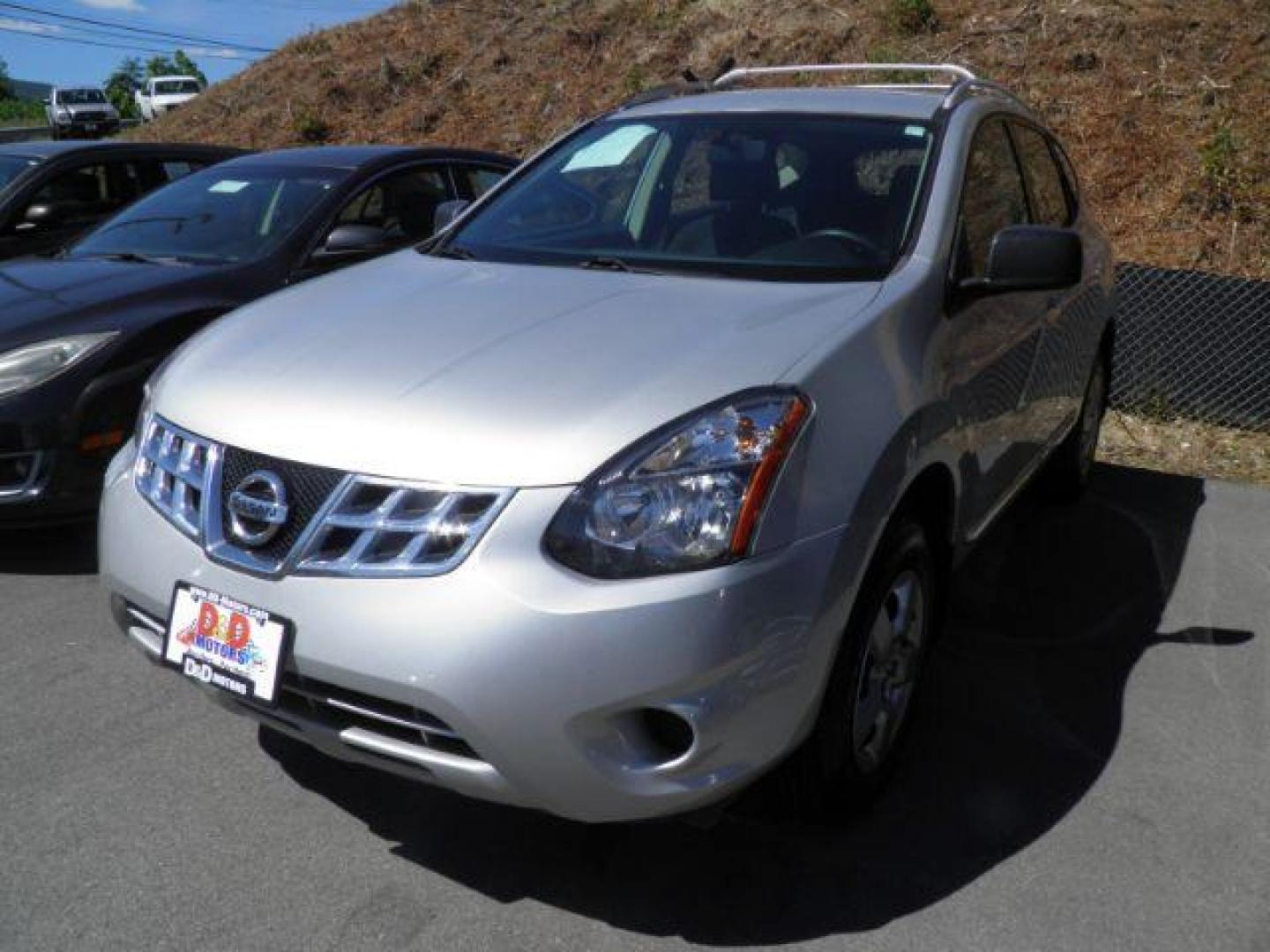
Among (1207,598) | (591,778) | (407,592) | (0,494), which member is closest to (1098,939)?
(591,778)

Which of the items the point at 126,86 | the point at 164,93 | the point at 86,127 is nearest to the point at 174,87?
the point at 164,93

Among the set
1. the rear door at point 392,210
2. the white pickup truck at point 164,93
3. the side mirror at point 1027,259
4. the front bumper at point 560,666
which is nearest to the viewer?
the front bumper at point 560,666

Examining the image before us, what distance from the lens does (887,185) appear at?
11.7 ft

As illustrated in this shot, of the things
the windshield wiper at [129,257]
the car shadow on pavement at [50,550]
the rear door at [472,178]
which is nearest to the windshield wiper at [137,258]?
the windshield wiper at [129,257]

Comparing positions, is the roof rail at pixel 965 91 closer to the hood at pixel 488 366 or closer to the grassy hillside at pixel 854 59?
the hood at pixel 488 366

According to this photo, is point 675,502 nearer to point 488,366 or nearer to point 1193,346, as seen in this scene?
point 488,366

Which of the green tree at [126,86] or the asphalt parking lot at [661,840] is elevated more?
the asphalt parking lot at [661,840]

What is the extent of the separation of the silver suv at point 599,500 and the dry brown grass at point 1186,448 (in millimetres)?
3370

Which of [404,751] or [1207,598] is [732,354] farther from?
[1207,598]

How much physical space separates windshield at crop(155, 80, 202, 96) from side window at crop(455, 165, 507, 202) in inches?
1440

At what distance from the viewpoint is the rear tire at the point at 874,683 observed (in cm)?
270

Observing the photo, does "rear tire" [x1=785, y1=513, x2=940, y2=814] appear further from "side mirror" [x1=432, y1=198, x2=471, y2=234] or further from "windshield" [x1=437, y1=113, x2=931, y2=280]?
"side mirror" [x1=432, y1=198, x2=471, y2=234]

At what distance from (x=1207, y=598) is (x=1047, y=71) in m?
8.62

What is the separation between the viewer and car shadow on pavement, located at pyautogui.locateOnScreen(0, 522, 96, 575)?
15.1ft
